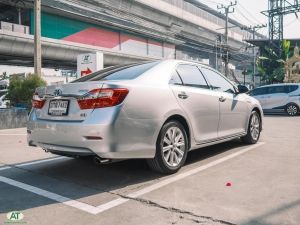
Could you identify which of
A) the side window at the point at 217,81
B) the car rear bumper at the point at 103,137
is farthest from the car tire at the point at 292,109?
the car rear bumper at the point at 103,137

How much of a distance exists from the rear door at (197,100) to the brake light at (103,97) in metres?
0.94

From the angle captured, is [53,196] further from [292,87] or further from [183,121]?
[292,87]

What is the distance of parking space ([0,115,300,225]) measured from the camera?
312 centimetres

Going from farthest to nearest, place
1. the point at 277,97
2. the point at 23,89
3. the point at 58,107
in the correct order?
the point at 277,97
the point at 23,89
the point at 58,107

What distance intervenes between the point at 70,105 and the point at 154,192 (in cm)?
138

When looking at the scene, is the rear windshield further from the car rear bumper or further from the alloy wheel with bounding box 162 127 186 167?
the alloy wheel with bounding box 162 127 186 167

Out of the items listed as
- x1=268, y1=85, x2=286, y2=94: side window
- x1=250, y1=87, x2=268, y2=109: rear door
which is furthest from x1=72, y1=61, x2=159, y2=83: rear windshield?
x1=250, y1=87, x2=268, y2=109: rear door

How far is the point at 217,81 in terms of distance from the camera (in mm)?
5742

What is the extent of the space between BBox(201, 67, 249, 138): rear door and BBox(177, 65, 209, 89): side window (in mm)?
181

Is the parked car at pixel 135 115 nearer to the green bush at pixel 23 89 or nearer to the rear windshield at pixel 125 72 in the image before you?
the rear windshield at pixel 125 72

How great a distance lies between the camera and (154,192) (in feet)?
12.4

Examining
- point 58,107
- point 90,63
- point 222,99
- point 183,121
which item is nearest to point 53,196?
point 58,107

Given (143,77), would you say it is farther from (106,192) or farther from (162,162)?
(106,192)

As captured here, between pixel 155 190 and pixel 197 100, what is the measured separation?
1.60 m
